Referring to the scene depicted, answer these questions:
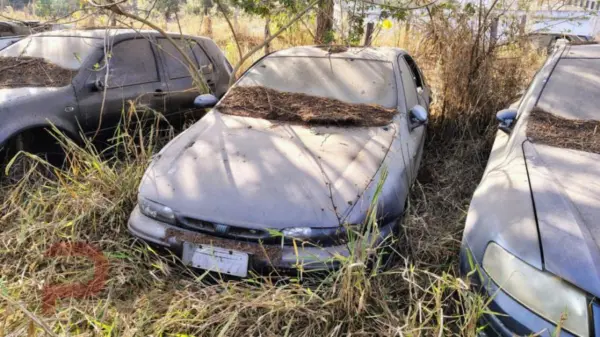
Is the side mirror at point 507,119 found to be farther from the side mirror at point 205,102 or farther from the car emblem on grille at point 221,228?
the side mirror at point 205,102

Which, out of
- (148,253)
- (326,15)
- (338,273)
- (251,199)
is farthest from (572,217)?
(326,15)

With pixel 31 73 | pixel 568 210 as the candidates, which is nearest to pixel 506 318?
pixel 568 210

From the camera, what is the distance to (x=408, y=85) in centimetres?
371

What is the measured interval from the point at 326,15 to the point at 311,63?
8.49ft

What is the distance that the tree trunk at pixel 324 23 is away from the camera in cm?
596

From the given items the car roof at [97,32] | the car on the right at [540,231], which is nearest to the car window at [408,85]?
the car on the right at [540,231]

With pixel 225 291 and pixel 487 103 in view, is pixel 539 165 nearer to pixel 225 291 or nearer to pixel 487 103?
pixel 225 291

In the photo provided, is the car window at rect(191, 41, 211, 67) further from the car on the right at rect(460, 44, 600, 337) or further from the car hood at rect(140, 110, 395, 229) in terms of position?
A: the car on the right at rect(460, 44, 600, 337)

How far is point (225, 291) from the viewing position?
2166 mm

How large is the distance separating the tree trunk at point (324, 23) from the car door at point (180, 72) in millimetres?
2014

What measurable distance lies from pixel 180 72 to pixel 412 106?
9.05ft

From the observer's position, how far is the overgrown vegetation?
201cm

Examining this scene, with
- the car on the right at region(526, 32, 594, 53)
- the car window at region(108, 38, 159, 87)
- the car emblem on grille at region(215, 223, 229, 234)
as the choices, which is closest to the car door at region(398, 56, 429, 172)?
the car emblem on grille at region(215, 223, 229, 234)

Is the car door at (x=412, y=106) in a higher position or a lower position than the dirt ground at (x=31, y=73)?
lower
